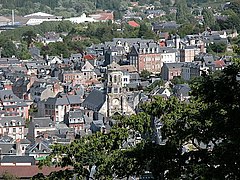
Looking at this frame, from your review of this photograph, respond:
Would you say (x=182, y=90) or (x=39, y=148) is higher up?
(x=182, y=90)

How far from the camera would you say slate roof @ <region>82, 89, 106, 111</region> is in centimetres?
2375

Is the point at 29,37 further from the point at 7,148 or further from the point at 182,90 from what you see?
the point at 7,148

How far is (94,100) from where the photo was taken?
24.5 meters

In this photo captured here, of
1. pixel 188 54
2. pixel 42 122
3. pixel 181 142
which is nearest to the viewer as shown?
pixel 181 142

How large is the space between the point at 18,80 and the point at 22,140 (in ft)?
33.6

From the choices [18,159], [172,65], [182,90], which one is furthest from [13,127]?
[172,65]

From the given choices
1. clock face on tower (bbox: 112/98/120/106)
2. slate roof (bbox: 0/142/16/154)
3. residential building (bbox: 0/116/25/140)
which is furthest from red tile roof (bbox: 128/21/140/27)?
slate roof (bbox: 0/142/16/154)

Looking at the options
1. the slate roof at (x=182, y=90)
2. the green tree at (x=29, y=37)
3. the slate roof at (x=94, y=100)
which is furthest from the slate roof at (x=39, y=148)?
the green tree at (x=29, y=37)

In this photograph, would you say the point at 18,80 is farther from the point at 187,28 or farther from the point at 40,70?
the point at 187,28

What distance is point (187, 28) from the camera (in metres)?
44.5

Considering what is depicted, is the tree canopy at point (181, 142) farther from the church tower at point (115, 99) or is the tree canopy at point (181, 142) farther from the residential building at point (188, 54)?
the residential building at point (188, 54)

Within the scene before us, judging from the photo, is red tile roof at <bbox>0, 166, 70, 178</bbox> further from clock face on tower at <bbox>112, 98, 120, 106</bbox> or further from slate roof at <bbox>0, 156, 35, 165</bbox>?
clock face on tower at <bbox>112, 98, 120, 106</bbox>

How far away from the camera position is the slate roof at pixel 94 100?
23750 millimetres

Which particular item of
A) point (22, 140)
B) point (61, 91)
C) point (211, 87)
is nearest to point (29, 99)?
point (61, 91)
